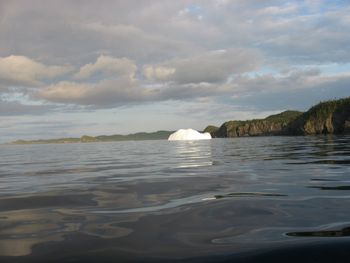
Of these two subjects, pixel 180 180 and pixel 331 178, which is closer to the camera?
pixel 331 178

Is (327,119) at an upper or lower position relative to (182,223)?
upper

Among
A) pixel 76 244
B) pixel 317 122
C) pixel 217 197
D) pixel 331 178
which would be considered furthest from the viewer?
pixel 317 122

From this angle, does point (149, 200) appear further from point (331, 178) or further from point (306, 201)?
point (331, 178)

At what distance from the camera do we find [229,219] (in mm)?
5770

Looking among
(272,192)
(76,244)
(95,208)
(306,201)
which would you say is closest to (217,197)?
(272,192)

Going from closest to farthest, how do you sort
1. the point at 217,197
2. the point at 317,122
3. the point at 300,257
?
1. the point at 300,257
2. the point at 217,197
3. the point at 317,122

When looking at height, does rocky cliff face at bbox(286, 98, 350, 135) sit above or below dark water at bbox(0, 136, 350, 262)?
above

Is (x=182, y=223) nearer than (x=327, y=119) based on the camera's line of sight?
Yes

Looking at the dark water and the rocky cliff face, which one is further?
the rocky cliff face

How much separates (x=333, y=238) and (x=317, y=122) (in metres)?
158

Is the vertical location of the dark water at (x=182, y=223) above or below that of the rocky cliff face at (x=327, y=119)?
below

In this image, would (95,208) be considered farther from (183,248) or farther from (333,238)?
(333,238)

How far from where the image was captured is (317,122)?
5940 inches

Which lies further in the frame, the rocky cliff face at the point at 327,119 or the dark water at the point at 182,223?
the rocky cliff face at the point at 327,119
